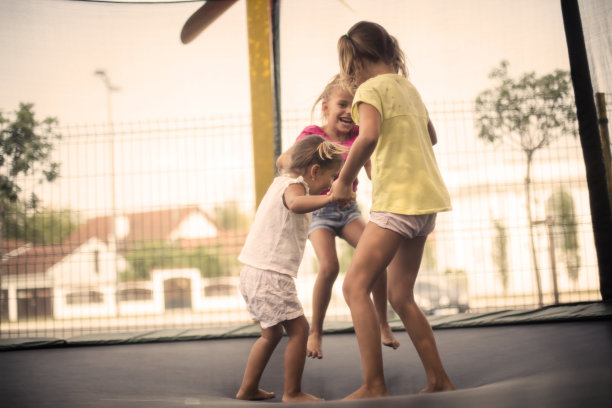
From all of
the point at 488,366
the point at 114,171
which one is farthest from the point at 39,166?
the point at 488,366

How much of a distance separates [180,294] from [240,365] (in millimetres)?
2099

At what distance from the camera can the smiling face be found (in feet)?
6.14

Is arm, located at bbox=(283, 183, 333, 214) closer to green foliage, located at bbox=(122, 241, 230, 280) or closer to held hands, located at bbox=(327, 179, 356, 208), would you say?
held hands, located at bbox=(327, 179, 356, 208)

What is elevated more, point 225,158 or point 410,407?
point 225,158

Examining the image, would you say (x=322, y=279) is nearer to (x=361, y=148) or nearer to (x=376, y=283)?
(x=376, y=283)

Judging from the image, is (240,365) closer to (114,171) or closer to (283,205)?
(283,205)

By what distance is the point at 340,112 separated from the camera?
1885mm

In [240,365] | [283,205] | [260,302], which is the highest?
[283,205]

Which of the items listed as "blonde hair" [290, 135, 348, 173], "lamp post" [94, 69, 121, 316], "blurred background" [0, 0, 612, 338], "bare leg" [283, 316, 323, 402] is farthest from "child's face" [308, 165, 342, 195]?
"lamp post" [94, 69, 121, 316]

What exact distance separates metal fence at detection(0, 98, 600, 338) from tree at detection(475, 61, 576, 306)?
0.18 ft

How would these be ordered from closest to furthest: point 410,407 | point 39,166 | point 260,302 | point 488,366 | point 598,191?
point 410,407 < point 260,302 < point 488,366 < point 598,191 < point 39,166

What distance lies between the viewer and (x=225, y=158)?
340 centimetres

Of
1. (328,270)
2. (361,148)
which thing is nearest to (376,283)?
(328,270)

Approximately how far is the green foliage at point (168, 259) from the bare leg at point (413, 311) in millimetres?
2466
